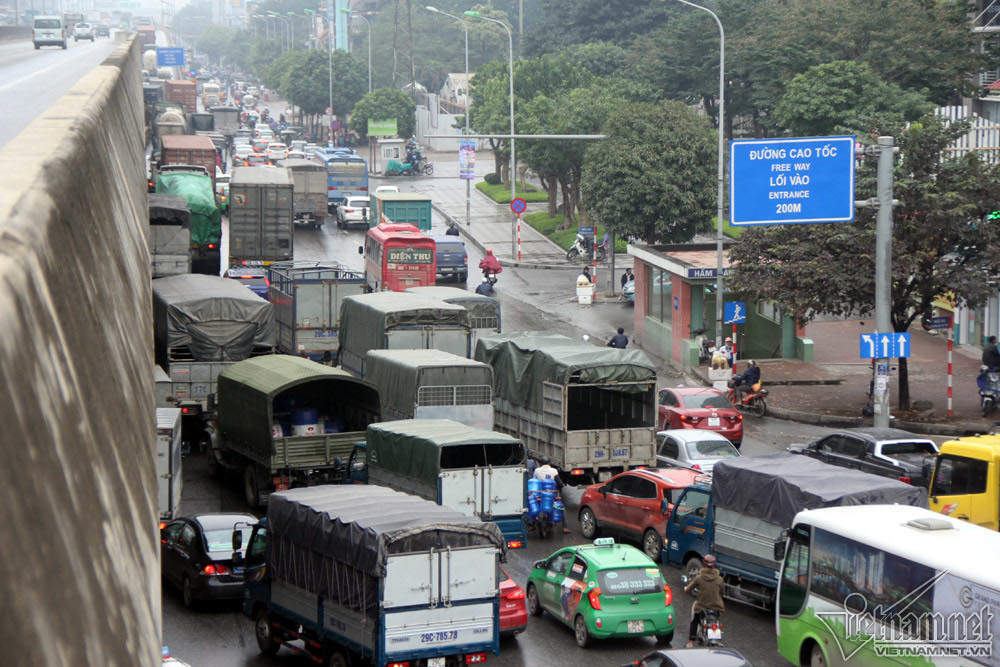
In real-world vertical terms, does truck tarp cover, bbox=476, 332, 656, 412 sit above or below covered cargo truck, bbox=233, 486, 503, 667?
above

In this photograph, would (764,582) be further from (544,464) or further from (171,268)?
(171,268)

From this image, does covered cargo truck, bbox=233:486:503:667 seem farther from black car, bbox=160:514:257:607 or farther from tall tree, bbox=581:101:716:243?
tall tree, bbox=581:101:716:243

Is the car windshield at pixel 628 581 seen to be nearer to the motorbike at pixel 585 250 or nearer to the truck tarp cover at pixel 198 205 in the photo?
the truck tarp cover at pixel 198 205

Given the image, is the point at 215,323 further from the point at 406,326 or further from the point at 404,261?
the point at 404,261

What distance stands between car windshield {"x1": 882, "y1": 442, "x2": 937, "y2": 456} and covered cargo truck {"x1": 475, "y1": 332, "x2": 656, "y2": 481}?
4.21 m

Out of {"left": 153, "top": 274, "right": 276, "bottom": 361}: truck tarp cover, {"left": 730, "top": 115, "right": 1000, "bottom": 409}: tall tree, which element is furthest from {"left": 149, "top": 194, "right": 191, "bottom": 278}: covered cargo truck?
{"left": 730, "top": 115, "right": 1000, "bottom": 409}: tall tree

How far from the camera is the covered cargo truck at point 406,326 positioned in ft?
95.1

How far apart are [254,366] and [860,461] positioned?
1157 cm

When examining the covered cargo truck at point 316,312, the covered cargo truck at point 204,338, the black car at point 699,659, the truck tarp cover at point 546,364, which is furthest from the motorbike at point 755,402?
the black car at point 699,659

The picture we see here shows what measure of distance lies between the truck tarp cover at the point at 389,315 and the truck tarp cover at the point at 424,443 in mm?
7344

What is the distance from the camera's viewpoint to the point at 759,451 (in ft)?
96.0

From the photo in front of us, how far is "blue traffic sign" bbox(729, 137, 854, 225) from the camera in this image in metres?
25.2

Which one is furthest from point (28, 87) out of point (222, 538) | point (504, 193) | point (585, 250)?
point (504, 193)

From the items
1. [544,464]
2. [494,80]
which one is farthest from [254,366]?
[494,80]
